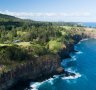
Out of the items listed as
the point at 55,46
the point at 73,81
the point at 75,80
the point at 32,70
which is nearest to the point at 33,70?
the point at 32,70

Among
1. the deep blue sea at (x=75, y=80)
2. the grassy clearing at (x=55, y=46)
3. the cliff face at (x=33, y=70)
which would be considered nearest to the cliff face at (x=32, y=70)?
the cliff face at (x=33, y=70)

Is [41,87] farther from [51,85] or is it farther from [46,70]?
[46,70]

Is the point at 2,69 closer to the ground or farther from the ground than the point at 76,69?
farther from the ground

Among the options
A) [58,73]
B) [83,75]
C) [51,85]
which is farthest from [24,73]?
[83,75]

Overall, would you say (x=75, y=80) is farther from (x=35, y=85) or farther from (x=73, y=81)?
(x=35, y=85)

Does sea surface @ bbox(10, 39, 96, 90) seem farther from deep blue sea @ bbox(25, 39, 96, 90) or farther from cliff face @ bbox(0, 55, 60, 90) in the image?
cliff face @ bbox(0, 55, 60, 90)

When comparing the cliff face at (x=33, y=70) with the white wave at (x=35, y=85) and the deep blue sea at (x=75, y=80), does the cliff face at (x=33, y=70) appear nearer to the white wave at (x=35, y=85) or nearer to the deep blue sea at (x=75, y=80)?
the deep blue sea at (x=75, y=80)

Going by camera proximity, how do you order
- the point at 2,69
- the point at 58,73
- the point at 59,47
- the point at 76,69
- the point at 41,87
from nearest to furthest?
the point at 2,69, the point at 41,87, the point at 58,73, the point at 76,69, the point at 59,47

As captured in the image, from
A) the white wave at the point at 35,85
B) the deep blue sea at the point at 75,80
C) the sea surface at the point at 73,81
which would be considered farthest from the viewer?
the deep blue sea at the point at 75,80

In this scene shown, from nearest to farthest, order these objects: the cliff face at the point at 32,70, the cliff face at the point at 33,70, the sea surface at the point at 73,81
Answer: the cliff face at the point at 32,70
the cliff face at the point at 33,70
the sea surface at the point at 73,81

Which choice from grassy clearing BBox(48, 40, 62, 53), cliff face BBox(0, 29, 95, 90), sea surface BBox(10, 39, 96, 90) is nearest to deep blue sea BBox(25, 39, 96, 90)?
sea surface BBox(10, 39, 96, 90)

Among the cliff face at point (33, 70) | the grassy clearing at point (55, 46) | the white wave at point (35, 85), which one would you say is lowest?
the white wave at point (35, 85)
